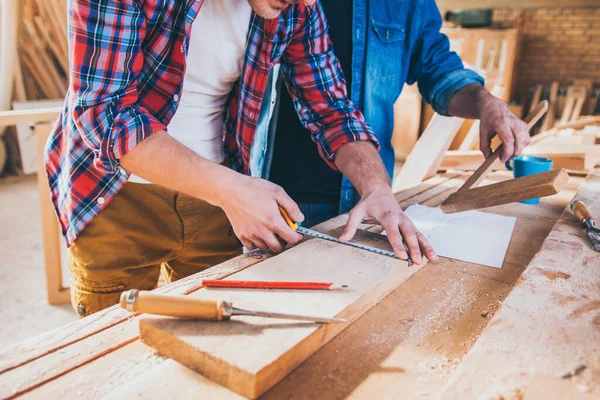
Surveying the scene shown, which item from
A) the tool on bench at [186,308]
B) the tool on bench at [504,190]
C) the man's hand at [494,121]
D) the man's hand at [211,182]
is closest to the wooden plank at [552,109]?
the man's hand at [494,121]

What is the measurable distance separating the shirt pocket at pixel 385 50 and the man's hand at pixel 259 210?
89 centimetres

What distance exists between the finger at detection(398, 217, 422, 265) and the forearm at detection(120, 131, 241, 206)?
43cm

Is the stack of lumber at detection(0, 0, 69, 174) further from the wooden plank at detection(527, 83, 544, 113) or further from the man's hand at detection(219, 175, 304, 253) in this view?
the wooden plank at detection(527, 83, 544, 113)

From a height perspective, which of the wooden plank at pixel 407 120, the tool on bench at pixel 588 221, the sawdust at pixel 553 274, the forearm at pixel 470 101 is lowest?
the wooden plank at pixel 407 120

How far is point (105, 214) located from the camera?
58.0 inches

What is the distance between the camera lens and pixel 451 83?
1.88m

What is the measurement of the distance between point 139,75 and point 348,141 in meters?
0.64

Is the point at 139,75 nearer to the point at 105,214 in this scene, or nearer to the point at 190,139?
the point at 190,139

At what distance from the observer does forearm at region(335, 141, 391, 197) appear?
137 centimetres

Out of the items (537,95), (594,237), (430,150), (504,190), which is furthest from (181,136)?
(537,95)

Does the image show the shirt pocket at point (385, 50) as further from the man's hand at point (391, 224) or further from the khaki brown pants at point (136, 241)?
the khaki brown pants at point (136, 241)

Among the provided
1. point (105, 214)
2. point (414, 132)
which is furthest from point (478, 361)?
point (414, 132)

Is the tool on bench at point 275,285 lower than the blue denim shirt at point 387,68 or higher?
lower

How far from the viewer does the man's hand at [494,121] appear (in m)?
1.65
